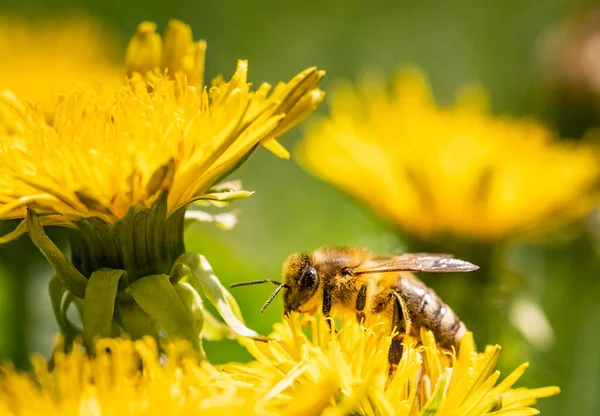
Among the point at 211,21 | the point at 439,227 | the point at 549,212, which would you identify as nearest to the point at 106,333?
the point at 439,227

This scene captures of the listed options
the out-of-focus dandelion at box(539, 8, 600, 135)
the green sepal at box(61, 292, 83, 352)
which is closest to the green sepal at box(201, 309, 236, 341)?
the green sepal at box(61, 292, 83, 352)

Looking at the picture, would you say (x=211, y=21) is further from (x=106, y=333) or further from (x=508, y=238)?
(x=106, y=333)

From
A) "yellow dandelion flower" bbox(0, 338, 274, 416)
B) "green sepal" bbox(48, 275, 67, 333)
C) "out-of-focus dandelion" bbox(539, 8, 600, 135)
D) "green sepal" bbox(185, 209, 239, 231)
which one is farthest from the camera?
"out-of-focus dandelion" bbox(539, 8, 600, 135)

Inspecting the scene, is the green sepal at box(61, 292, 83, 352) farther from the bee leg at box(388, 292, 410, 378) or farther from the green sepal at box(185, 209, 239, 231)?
the bee leg at box(388, 292, 410, 378)

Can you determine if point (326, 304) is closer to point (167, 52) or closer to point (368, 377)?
point (368, 377)

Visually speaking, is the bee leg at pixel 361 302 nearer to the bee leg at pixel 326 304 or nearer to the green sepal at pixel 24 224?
the bee leg at pixel 326 304

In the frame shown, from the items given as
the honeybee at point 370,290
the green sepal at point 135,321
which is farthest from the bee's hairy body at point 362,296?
the green sepal at point 135,321
